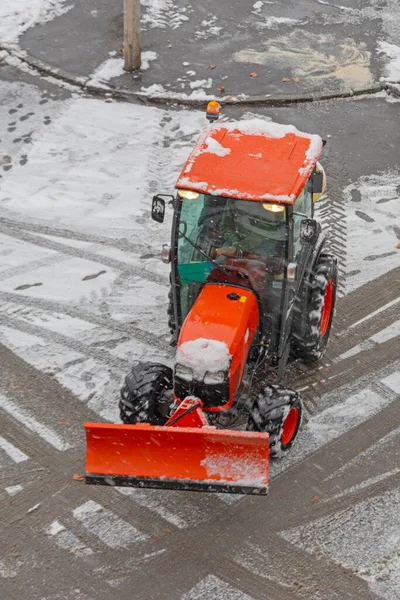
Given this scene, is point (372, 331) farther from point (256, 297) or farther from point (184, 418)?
point (184, 418)

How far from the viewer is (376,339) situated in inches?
358

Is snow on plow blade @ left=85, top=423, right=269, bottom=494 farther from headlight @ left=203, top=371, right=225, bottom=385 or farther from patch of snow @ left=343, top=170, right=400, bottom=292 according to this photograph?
patch of snow @ left=343, top=170, right=400, bottom=292

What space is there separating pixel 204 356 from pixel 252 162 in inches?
71.6

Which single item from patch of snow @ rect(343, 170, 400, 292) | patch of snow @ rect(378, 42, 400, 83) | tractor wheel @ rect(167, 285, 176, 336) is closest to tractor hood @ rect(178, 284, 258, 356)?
tractor wheel @ rect(167, 285, 176, 336)

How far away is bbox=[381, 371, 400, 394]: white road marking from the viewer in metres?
8.43

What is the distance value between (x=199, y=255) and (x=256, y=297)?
638 millimetres

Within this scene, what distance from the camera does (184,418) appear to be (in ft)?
22.6

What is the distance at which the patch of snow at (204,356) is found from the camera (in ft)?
22.9

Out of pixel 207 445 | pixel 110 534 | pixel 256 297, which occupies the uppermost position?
pixel 256 297

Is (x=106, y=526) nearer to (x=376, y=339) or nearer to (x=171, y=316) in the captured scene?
(x=171, y=316)

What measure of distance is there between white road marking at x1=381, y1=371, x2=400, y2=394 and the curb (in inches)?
253

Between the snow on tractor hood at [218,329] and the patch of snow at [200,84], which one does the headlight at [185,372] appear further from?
the patch of snow at [200,84]

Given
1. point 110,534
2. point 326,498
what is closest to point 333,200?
point 326,498

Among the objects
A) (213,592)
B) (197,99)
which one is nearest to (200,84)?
(197,99)
